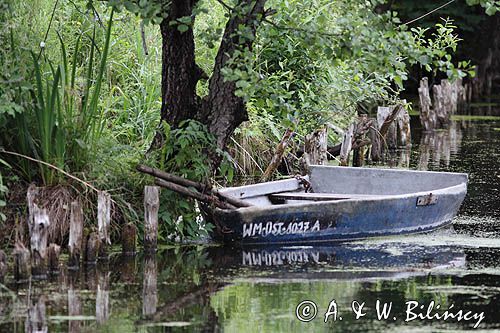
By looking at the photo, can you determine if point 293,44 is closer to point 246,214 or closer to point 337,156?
point 337,156

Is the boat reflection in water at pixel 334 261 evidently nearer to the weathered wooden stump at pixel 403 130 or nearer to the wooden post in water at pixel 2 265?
the wooden post in water at pixel 2 265

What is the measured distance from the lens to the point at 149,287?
24.9 ft

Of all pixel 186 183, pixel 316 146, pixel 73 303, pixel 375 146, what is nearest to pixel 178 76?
pixel 186 183

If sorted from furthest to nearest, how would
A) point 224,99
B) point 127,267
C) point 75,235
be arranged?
point 224,99 < point 127,267 < point 75,235

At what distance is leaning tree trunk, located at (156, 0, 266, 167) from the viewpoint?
359 inches

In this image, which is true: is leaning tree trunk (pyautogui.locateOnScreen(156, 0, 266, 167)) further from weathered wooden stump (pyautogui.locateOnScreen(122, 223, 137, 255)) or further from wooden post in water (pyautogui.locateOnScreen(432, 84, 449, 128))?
wooden post in water (pyautogui.locateOnScreen(432, 84, 449, 128))

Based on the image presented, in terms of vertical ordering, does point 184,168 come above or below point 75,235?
above

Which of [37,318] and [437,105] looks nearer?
[37,318]

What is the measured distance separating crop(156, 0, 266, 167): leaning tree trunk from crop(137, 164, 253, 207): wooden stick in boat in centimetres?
41

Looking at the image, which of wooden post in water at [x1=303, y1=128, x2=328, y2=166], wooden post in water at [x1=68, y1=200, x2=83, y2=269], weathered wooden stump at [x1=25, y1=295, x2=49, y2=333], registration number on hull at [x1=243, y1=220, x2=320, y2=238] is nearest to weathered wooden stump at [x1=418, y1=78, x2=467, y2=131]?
wooden post in water at [x1=303, y1=128, x2=328, y2=166]

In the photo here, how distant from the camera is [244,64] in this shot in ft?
27.5

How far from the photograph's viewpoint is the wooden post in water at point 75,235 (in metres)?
7.92

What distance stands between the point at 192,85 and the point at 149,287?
7.79ft

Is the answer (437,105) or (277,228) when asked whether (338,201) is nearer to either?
(277,228)
